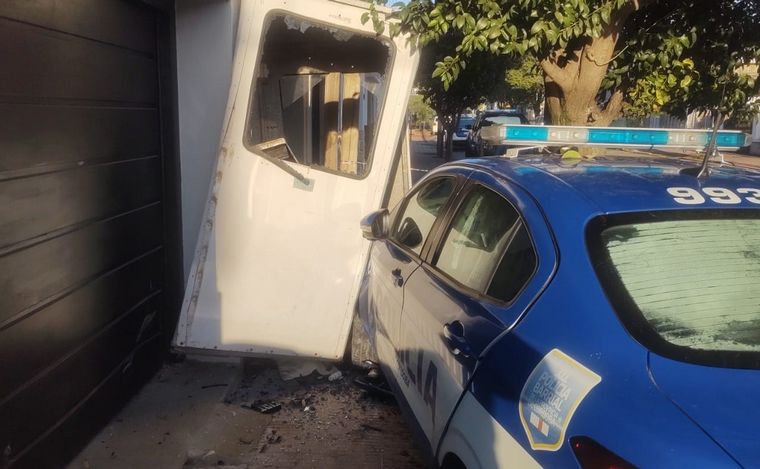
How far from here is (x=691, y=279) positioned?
7.24 feet

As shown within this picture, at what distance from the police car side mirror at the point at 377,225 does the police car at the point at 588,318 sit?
86cm

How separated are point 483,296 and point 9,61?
215cm

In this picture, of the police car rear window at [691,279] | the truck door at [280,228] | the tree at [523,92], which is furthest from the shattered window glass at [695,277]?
the tree at [523,92]

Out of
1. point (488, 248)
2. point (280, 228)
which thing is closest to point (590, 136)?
point (488, 248)

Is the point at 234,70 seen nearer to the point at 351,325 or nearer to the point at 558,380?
the point at 351,325

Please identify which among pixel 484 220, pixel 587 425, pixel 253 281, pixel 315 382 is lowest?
pixel 315 382

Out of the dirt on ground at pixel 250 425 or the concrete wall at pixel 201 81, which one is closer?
the dirt on ground at pixel 250 425

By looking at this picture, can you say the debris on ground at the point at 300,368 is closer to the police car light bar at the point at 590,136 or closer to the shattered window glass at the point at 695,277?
the police car light bar at the point at 590,136

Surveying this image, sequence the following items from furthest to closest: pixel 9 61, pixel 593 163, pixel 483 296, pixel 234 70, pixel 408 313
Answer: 1. pixel 234 70
2. pixel 408 313
3. pixel 593 163
4. pixel 9 61
5. pixel 483 296

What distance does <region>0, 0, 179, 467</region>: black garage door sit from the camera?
2822mm

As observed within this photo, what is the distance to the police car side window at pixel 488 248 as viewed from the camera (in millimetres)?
2447

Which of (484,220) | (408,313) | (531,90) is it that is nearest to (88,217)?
(408,313)

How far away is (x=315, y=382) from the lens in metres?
4.70

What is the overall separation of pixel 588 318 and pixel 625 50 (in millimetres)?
3943
